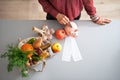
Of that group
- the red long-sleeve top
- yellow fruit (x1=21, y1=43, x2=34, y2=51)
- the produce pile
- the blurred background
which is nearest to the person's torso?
the red long-sleeve top

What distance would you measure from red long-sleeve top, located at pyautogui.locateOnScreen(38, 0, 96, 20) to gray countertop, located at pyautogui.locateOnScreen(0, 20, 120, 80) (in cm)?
5

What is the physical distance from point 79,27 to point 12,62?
35 cm

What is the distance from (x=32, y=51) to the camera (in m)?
0.81

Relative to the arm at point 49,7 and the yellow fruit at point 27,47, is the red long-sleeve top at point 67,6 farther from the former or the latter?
Result: the yellow fruit at point 27,47

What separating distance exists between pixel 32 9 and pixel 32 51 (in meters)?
1.04

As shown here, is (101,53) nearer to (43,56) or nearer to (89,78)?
(89,78)

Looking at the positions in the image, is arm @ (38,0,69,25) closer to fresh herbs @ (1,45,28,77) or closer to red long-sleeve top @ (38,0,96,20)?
red long-sleeve top @ (38,0,96,20)

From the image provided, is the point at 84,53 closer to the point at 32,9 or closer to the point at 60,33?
the point at 60,33

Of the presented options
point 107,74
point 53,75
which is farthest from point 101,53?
point 53,75

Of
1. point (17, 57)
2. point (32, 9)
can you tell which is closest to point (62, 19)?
point (17, 57)

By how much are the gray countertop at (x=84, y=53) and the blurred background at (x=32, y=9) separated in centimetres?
75

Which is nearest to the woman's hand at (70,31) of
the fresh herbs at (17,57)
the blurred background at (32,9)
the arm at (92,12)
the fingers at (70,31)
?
the fingers at (70,31)

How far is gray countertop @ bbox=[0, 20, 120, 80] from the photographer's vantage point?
89 cm

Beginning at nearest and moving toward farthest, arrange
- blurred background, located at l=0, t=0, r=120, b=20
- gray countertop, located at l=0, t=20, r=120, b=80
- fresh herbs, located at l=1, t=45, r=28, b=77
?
fresh herbs, located at l=1, t=45, r=28, b=77 < gray countertop, located at l=0, t=20, r=120, b=80 < blurred background, located at l=0, t=0, r=120, b=20
